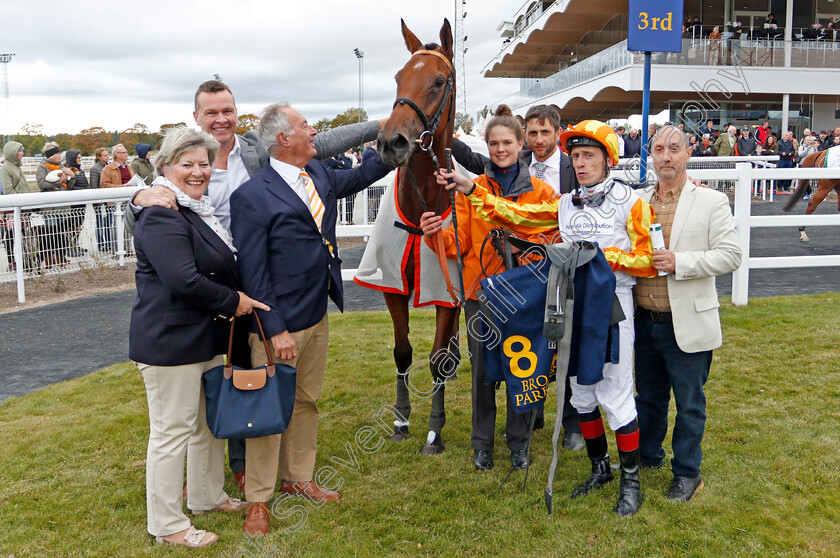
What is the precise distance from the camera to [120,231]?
31.0 ft

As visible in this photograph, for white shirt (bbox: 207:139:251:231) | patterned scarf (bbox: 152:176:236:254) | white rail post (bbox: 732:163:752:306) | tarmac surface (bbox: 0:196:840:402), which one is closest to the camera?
patterned scarf (bbox: 152:176:236:254)

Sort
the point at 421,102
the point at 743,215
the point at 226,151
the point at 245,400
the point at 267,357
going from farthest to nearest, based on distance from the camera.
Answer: the point at 743,215 < the point at 226,151 < the point at 421,102 < the point at 267,357 < the point at 245,400

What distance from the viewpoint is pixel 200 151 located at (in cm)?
282

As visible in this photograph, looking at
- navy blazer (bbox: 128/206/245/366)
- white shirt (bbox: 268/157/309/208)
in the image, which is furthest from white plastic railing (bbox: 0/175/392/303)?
navy blazer (bbox: 128/206/245/366)

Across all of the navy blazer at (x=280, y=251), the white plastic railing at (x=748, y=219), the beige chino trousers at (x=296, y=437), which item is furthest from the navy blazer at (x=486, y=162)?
the white plastic railing at (x=748, y=219)

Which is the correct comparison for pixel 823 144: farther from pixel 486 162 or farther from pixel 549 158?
pixel 486 162

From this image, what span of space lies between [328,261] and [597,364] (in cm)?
139

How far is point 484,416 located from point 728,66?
21.8 meters

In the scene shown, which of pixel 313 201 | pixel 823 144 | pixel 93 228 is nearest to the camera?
pixel 313 201

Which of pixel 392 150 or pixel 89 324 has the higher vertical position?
pixel 392 150

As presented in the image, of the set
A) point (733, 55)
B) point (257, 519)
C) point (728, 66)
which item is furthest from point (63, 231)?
point (733, 55)

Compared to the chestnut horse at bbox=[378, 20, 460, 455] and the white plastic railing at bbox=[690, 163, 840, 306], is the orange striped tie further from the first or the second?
the white plastic railing at bbox=[690, 163, 840, 306]

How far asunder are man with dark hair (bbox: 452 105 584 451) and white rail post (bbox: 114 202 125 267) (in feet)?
23.0

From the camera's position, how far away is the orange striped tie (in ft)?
10.0
